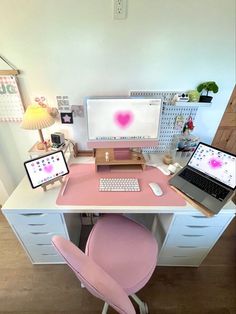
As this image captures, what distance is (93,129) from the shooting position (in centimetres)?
115

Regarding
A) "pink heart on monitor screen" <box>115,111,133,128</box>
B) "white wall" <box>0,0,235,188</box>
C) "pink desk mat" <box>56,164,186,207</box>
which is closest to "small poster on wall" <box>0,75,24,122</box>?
"white wall" <box>0,0,235,188</box>

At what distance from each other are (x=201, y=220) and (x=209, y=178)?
0.29 m

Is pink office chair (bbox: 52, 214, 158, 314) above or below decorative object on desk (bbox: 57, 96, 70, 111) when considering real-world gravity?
below

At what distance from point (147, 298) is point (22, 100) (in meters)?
1.72

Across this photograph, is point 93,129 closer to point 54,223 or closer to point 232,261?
point 54,223

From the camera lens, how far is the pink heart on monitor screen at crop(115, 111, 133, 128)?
1.11 meters

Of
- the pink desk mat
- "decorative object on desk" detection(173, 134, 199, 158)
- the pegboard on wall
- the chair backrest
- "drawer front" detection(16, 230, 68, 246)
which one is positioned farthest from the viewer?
"decorative object on desk" detection(173, 134, 199, 158)

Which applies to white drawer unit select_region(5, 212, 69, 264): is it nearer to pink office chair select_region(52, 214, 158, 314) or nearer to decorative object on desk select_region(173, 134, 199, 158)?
pink office chair select_region(52, 214, 158, 314)

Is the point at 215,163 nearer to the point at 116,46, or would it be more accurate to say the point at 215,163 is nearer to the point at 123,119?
the point at 123,119

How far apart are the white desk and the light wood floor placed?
0.44 feet

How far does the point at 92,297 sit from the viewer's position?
1.19 m

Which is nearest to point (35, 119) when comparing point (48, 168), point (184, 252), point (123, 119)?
point (48, 168)

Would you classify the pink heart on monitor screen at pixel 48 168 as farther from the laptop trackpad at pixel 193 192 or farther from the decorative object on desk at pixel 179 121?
the decorative object on desk at pixel 179 121

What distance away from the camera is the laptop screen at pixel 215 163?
105 cm
